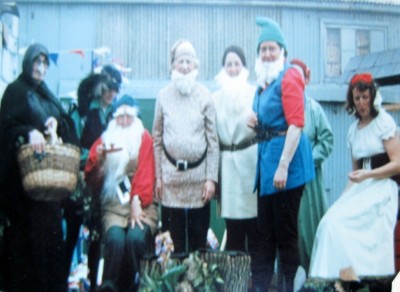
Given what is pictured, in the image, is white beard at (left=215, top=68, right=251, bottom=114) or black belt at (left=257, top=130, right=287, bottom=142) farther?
white beard at (left=215, top=68, right=251, bottom=114)

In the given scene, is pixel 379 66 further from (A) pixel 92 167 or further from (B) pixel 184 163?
(A) pixel 92 167

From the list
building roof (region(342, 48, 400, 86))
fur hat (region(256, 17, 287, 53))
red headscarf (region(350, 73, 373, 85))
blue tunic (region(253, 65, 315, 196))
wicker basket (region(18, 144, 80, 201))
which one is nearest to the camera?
wicker basket (region(18, 144, 80, 201))

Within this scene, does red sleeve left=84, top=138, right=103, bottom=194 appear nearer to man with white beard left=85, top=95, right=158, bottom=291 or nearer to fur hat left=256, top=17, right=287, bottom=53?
man with white beard left=85, top=95, right=158, bottom=291

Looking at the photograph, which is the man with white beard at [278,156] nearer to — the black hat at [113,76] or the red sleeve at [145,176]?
the red sleeve at [145,176]

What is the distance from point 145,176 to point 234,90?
0.75 meters

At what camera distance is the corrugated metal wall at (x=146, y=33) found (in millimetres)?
4246

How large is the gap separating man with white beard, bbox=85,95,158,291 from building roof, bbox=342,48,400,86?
136 centimetres

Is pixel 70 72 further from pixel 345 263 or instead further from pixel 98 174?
pixel 345 263

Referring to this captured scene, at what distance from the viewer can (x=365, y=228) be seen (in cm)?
429

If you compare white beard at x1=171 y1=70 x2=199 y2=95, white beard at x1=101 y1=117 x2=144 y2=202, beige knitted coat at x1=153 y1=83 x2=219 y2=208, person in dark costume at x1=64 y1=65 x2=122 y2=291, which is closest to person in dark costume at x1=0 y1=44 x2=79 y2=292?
person in dark costume at x1=64 y1=65 x2=122 y2=291

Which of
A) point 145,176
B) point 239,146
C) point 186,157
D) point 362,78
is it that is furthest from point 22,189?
point 362,78

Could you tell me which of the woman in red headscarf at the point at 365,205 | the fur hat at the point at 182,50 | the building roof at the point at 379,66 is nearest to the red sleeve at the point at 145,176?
the fur hat at the point at 182,50

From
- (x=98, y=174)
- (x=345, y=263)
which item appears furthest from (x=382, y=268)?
(x=98, y=174)

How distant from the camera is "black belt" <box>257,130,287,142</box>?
Answer: 4.14m
